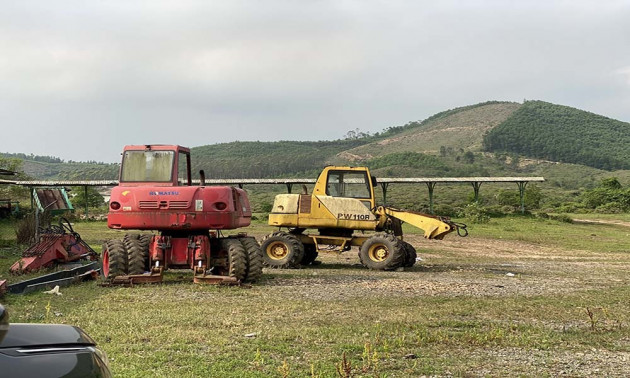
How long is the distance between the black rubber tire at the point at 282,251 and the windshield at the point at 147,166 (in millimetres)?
4646

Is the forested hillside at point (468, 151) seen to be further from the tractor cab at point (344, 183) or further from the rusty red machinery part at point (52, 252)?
the rusty red machinery part at point (52, 252)

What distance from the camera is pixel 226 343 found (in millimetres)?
6934

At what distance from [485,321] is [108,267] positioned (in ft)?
22.8

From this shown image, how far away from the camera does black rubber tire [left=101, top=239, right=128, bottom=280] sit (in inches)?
459

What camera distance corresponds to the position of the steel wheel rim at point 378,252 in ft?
52.4

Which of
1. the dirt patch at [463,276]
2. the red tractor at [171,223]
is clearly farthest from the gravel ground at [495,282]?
the red tractor at [171,223]

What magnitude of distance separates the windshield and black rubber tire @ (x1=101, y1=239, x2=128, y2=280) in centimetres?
129

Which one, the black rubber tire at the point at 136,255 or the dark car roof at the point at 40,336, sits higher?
the dark car roof at the point at 40,336

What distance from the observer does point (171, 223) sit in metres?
11.6

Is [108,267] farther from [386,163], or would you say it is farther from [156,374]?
[386,163]

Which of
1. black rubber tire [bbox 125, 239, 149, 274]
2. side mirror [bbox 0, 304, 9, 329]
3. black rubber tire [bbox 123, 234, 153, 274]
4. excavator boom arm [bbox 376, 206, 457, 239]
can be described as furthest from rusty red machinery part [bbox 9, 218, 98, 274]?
side mirror [bbox 0, 304, 9, 329]

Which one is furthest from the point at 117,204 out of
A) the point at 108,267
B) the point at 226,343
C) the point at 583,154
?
the point at 583,154

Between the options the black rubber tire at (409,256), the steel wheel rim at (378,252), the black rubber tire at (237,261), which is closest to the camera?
the black rubber tire at (237,261)

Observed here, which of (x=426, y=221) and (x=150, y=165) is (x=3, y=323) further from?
(x=426, y=221)
